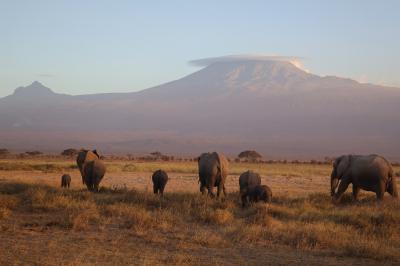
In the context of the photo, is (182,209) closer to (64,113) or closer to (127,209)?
(127,209)

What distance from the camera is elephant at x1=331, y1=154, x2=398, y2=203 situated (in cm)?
2055

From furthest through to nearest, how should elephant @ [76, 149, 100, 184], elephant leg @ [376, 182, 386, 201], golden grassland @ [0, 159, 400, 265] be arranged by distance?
1. elephant @ [76, 149, 100, 184]
2. elephant leg @ [376, 182, 386, 201]
3. golden grassland @ [0, 159, 400, 265]

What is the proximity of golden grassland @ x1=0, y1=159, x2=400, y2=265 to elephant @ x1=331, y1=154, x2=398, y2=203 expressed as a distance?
541 millimetres

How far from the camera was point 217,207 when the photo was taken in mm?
17859

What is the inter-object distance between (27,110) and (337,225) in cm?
18619

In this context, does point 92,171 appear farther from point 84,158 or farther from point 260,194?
point 260,194

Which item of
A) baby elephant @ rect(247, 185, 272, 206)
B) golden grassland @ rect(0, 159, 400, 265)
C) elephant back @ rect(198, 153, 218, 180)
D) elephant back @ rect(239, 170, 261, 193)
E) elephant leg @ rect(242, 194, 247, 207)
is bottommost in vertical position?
golden grassland @ rect(0, 159, 400, 265)

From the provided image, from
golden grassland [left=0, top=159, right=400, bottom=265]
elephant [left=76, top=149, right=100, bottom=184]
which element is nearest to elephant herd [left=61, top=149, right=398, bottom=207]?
golden grassland [left=0, top=159, right=400, bottom=265]

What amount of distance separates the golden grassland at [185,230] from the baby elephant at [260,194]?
61 centimetres

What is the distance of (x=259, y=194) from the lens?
19359mm

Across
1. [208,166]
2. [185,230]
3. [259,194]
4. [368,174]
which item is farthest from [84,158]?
[368,174]

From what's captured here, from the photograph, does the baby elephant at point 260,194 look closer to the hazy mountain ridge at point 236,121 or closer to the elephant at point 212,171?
the elephant at point 212,171

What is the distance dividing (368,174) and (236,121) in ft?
404

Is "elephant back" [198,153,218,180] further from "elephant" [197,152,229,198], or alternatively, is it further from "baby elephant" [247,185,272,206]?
"baby elephant" [247,185,272,206]
